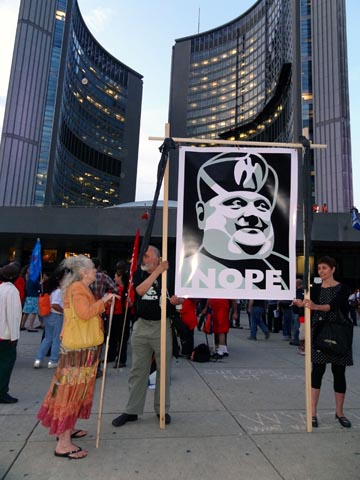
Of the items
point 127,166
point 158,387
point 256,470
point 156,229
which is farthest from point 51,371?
point 127,166

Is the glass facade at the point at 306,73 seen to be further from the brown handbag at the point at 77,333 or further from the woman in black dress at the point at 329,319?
the brown handbag at the point at 77,333

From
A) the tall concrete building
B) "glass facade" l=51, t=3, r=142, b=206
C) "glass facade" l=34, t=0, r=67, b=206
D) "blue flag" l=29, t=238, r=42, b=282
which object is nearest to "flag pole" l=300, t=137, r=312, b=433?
the tall concrete building

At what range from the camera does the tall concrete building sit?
200 ft

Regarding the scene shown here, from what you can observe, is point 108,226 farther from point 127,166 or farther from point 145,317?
point 127,166

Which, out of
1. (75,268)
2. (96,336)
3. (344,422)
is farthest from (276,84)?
(96,336)

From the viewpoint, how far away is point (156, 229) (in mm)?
31547

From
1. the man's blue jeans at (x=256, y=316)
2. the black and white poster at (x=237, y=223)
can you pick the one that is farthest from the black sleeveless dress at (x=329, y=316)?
the man's blue jeans at (x=256, y=316)

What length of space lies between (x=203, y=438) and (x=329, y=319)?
199 cm

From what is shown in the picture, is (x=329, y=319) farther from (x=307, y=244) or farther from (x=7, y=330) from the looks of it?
(x=7, y=330)

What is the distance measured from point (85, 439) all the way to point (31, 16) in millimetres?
85239

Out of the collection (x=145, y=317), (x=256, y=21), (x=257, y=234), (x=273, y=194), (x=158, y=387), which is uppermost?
(x=256, y=21)

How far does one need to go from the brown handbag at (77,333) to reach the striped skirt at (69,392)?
Answer: 74 mm

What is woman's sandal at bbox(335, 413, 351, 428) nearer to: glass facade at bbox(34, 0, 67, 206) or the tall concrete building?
the tall concrete building

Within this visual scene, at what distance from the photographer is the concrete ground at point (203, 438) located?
9.39 ft
